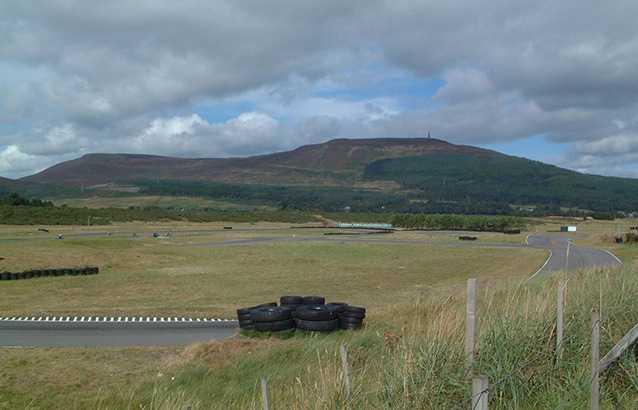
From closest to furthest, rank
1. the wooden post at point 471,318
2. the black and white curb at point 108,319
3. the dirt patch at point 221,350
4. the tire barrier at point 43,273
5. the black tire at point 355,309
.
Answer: the wooden post at point 471,318
the dirt patch at point 221,350
the black tire at point 355,309
the black and white curb at point 108,319
the tire barrier at point 43,273

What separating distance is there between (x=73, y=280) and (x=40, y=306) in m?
10.9

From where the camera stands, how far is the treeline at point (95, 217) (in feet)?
356

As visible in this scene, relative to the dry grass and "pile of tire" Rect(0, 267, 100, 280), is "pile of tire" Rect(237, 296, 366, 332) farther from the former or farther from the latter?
"pile of tire" Rect(0, 267, 100, 280)

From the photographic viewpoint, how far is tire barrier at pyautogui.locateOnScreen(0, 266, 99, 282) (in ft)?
123

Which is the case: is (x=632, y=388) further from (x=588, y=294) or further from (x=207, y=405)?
(x=207, y=405)

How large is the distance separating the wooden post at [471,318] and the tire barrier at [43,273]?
39267mm

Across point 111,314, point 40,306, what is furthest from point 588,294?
point 40,306

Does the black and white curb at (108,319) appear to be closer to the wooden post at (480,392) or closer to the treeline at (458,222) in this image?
the wooden post at (480,392)

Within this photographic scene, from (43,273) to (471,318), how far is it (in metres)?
40.0

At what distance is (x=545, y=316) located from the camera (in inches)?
339

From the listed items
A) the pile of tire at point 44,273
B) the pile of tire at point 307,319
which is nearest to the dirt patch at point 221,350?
the pile of tire at point 307,319

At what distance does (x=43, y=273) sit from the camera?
39.1 meters

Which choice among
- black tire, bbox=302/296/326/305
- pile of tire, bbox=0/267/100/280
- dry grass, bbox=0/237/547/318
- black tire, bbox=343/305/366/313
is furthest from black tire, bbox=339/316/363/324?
pile of tire, bbox=0/267/100/280

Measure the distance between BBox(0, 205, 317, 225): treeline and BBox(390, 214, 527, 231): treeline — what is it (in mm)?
37711
